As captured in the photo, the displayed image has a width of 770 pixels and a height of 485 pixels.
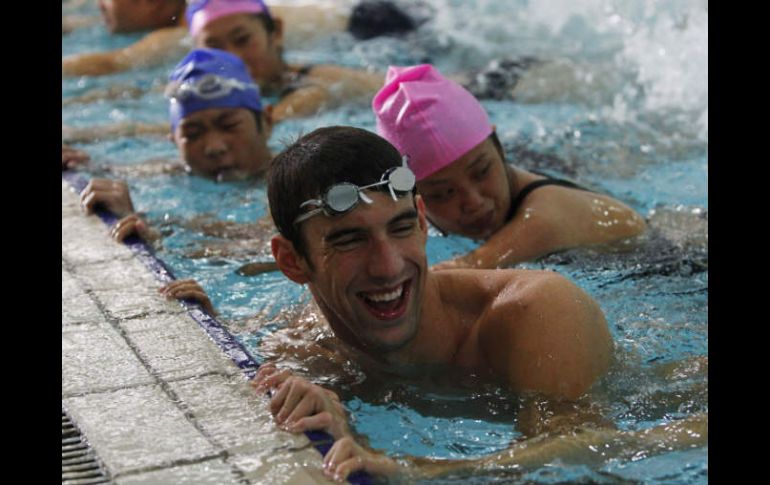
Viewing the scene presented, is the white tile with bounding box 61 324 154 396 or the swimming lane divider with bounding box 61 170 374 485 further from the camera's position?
the white tile with bounding box 61 324 154 396

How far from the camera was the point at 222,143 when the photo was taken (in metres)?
7.09

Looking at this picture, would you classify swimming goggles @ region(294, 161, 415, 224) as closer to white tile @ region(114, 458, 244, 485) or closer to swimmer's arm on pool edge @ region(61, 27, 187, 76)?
white tile @ region(114, 458, 244, 485)

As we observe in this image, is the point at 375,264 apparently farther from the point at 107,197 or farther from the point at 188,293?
the point at 107,197

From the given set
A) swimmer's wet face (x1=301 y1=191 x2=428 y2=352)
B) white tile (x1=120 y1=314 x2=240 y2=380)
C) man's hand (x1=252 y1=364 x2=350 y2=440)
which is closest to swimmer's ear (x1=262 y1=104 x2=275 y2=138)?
white tile (x1=120 y1=314 x2=240 y2=380)

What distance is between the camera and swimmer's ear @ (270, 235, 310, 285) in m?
4.05

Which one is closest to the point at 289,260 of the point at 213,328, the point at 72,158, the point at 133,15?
the point at 213,328

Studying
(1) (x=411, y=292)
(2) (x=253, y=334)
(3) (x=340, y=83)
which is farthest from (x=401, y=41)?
(1) (x=411, y=292)

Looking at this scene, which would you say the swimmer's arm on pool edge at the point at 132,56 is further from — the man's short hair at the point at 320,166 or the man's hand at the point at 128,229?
the man's short hair at the point at 320,166

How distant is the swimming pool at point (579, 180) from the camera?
395 cm

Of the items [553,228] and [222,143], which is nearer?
[553,228]

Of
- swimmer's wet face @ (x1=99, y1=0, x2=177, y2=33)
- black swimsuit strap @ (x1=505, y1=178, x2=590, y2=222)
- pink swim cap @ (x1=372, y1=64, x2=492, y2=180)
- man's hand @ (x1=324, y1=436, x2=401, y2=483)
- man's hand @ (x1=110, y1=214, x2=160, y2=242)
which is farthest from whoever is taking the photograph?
swimmer's wet face @ (x1=99, y1=0, x2=177, y2=33)

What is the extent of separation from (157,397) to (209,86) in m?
3.39

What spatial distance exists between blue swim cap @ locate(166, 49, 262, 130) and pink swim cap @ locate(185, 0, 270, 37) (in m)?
1.34
